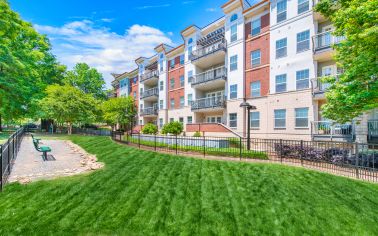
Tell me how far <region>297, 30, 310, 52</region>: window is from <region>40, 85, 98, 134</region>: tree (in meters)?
30.3

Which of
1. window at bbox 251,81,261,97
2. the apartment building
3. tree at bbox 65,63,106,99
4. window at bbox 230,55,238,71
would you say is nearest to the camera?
the apartment building

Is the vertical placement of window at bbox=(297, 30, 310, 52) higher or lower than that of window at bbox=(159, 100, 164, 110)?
higher

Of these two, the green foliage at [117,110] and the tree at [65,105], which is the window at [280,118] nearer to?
the green foliage at [117,110]

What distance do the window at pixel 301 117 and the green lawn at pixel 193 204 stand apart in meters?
9.22


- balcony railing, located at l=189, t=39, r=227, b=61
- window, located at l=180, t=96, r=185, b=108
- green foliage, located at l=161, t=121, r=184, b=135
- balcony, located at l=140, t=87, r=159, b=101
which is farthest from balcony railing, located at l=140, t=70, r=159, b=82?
green foliage, located at l=161, t=121, r=184, b=135

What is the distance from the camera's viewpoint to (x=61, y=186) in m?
6.99

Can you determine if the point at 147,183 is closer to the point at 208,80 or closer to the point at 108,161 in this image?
the point at 108,161

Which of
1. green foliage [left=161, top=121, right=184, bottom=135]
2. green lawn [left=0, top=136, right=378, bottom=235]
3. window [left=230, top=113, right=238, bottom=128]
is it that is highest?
window [left=230, top=113, right=238, bottom=128]

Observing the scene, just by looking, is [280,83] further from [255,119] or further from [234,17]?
[234,17]

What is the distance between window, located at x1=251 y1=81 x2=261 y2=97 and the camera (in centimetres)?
2027

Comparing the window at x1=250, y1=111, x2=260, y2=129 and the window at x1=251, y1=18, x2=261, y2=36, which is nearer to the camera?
the window at x1=250, y1=111, x2=260, y2=129

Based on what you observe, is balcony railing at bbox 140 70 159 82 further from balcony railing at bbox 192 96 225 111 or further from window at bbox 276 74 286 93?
window at bbox 276 74 286 93

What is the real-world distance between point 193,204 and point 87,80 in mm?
54168

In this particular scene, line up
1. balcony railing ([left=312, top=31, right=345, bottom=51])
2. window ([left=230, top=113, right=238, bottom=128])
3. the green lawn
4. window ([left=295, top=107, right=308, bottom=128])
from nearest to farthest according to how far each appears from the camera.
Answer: the green lawn
balcony railing ([left=312, top=31, right=345, bottom=51])
window ([left=295, top=107, right=308, bottom=128])
window ([left=230, top=113, right=238, bottom=128])
